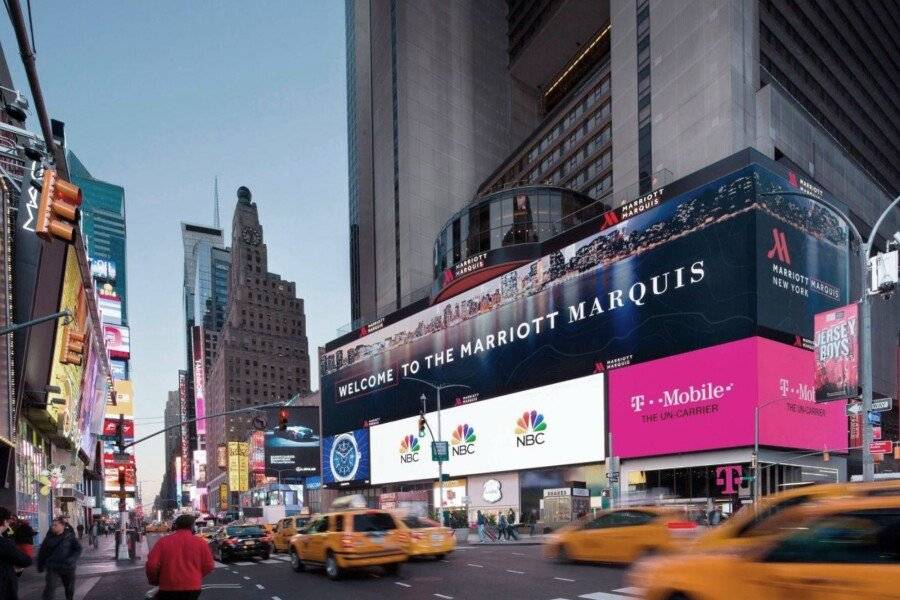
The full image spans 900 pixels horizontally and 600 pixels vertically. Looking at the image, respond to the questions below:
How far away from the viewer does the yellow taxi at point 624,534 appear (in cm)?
1733

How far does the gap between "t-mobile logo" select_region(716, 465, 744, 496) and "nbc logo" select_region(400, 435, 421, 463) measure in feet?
118

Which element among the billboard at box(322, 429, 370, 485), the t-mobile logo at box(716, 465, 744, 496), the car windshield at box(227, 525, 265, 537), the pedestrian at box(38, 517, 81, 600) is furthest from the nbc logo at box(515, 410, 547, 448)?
the pedestrian at box(38, 517, 81, 600)

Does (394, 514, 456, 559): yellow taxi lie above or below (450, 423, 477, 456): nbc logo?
above

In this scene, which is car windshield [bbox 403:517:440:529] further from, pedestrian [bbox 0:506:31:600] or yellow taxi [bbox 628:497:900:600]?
yellow taxi [bbox 628:497:900:600]

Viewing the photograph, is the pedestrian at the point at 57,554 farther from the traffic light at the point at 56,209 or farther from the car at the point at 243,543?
the car at the point at 243,543

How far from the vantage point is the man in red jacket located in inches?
324

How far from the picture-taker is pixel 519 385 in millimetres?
61375

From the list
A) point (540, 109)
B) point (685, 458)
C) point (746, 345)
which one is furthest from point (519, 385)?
point (540, 109)

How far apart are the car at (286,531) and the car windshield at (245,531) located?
2.17 metres

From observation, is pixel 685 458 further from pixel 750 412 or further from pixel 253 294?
pixel 253 294

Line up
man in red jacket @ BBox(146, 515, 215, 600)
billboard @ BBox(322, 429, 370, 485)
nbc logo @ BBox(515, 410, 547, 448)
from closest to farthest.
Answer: man in red jacket @ BBox(146, 515, 215, 600), nbc logo @ BBox(515, 410, 547, 448), billboard @ BBox(322, 429, 370, 485)

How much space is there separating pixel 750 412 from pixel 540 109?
322ft

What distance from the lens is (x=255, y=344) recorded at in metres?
187

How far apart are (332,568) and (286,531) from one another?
1243 centimetres
